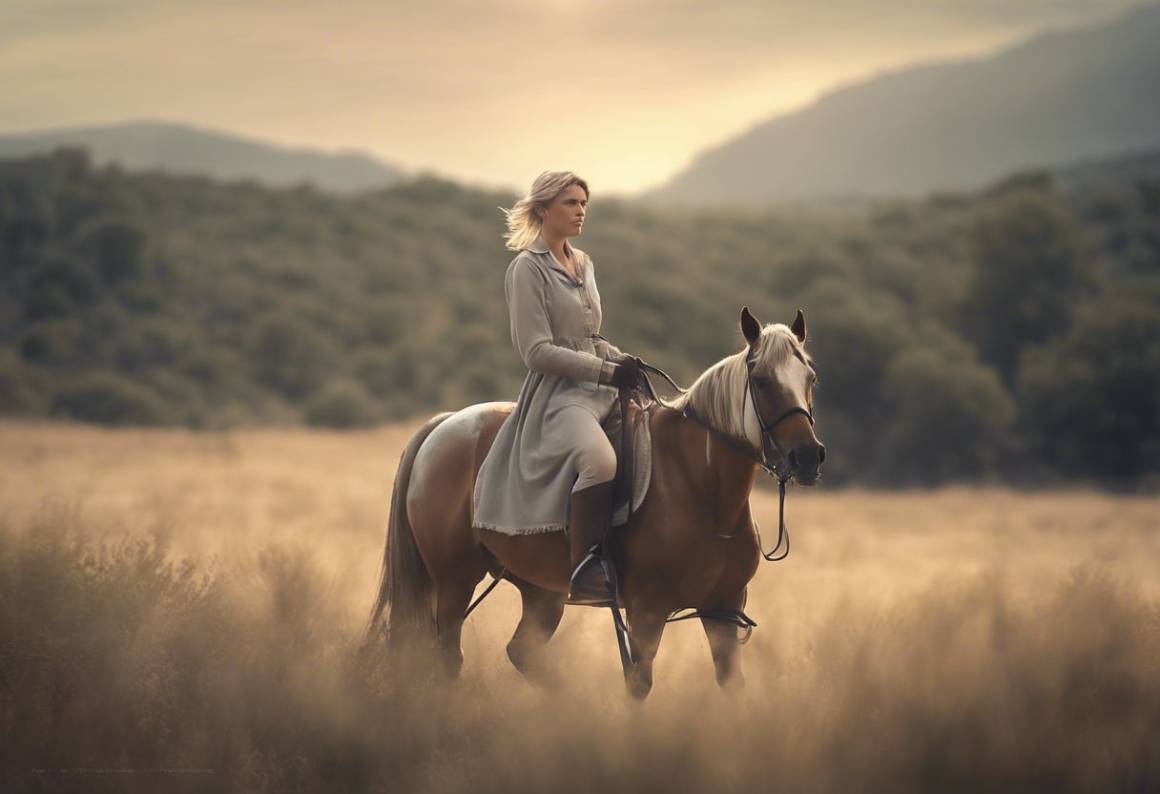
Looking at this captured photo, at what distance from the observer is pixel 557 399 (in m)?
5.95

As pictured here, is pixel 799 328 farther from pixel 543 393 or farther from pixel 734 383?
pixel 543 393

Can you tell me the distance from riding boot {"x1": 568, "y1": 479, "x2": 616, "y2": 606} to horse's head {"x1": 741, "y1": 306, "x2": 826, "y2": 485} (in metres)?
0.86

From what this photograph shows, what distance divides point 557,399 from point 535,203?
3.32 ft

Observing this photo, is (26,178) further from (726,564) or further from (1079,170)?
(1079,170)

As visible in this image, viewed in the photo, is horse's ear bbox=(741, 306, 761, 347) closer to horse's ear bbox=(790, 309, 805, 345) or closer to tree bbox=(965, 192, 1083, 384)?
horse's ear bbox=(790, 309, 805, 345)

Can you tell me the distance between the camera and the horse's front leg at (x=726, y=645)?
18.5 feet

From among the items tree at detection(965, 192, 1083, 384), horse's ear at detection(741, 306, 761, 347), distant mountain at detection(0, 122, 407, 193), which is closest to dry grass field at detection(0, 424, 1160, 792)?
horse's ear at detection(741, 306, 761, 347)

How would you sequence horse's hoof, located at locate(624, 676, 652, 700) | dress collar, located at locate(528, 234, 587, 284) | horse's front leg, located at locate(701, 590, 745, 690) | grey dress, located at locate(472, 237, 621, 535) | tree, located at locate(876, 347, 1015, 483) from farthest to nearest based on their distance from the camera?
tree, located at locate(876, 347, 1015, 483) < dress collar, located at locate(528, 234, 587, 284) < grey dress, located at locate(472, 237, 621, 535) < horse's front leg, located at locate(701, 590, 745, 690) < horse's hoof, located at locate(624, 676, 652, 700)

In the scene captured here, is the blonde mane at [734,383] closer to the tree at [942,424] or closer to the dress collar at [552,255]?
the dress collar at [552,255]

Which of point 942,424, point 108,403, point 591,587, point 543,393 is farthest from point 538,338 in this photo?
point 108,403

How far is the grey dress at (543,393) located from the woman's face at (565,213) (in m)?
0.10

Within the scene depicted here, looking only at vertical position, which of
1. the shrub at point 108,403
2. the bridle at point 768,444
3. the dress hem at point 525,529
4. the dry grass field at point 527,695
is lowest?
the shrub at point 108,403

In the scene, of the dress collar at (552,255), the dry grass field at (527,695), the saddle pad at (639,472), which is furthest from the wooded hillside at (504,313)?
the saddle pad at (639,472)

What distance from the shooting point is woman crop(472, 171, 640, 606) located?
5.58 meters
